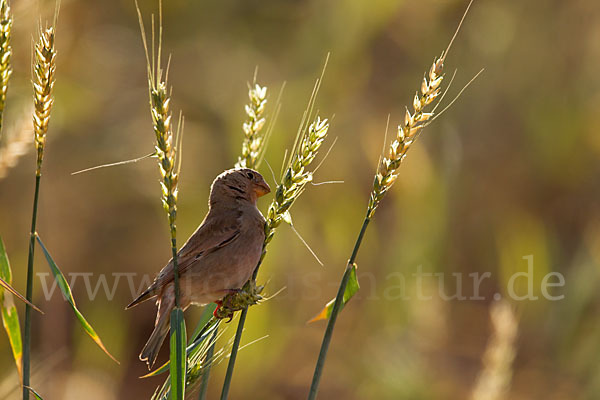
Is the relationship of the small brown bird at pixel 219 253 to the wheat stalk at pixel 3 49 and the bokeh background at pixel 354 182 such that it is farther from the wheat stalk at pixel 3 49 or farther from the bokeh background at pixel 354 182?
the bokeh background at pixel 354 182

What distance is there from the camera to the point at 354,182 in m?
4.32

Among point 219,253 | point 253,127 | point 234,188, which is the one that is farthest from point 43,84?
point 234,188

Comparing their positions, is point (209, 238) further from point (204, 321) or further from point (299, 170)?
point (299, 170)

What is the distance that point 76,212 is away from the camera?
14.7 ft

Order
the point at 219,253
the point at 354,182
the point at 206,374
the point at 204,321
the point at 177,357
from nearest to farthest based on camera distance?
1. the point at 177,357
2. the point at 206,374
3. the point at 204,321
4. the point at 219,253
5. the point at 354,182

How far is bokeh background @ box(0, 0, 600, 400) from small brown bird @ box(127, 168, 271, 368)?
1.15 meters

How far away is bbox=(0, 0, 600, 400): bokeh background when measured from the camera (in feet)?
12.5

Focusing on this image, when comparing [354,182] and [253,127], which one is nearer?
[253,127]

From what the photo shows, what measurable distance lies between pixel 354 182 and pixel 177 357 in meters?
3.10

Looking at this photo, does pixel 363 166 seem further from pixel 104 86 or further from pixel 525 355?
pixel 104 86

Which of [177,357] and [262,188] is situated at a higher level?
[262,188]

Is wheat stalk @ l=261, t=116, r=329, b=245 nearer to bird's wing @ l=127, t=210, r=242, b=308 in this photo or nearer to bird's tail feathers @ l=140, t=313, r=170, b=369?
bird's tail feathers @ l=140, t=313, r=170, b=369

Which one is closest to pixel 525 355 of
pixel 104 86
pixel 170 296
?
pixel 170 296

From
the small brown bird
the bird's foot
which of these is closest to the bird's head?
the small brown bird
